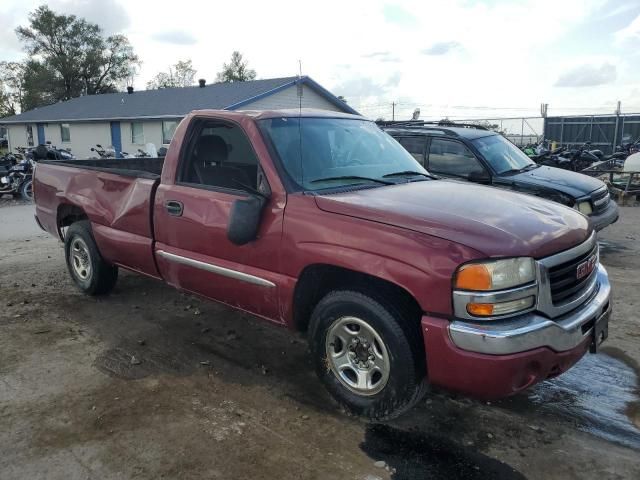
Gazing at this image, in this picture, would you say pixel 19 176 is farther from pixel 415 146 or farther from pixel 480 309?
pixel 480 309

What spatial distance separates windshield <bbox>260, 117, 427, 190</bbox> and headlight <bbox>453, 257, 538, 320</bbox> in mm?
1305

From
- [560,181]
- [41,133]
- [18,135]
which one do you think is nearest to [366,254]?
[560,181]

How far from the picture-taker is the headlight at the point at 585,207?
24.5 ft

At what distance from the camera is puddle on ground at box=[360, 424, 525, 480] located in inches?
114

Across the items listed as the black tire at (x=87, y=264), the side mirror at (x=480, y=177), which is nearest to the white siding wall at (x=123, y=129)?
the side mirror at (x=480, y=177)

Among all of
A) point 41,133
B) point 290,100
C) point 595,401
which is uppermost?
point 290,100

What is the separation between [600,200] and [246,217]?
6.27m

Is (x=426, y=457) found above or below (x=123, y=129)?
below

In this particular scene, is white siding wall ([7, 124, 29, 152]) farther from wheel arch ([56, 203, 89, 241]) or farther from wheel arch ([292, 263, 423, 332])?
wheel arch ([292, 263, 423, 332])

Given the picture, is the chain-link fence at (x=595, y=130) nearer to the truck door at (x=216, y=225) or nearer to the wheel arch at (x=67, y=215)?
the wheel arch at (x=67, y=215)

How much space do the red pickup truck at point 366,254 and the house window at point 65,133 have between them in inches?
1264

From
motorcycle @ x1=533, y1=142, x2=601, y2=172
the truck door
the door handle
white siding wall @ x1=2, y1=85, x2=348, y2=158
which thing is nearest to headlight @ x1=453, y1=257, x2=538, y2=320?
the truck door

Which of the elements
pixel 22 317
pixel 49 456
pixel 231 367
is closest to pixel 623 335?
pixel 231 367

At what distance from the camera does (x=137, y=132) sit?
29531mm
